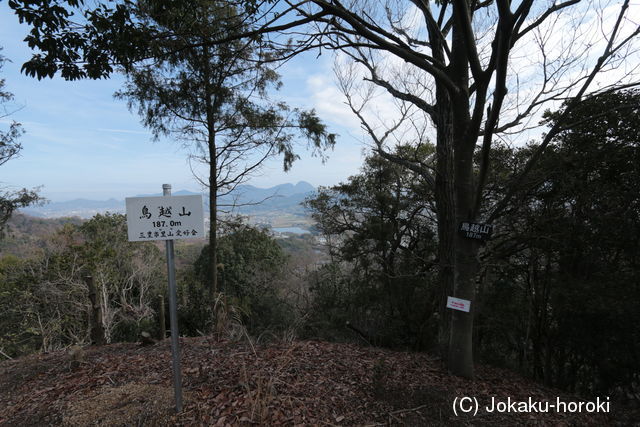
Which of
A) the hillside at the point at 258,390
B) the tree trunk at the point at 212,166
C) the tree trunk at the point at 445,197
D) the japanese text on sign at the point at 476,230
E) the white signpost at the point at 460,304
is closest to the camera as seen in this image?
the hillside at the point at 258,390

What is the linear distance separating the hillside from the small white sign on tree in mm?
1331

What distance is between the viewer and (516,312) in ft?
22.6

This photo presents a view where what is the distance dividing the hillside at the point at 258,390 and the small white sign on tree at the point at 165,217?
4.37 feet

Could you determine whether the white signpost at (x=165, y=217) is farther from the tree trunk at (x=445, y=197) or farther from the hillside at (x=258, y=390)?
the tree trunk at (x=445, y=197)

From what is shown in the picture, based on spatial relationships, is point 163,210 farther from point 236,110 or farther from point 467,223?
point 236,110

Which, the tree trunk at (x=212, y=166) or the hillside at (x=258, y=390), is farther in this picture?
the tree trunk at (x=212, y=166)

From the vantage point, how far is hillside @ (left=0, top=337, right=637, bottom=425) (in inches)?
99.5

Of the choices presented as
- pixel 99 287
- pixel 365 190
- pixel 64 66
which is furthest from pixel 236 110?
pixel 99 287

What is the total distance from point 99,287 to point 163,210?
10.6 meters

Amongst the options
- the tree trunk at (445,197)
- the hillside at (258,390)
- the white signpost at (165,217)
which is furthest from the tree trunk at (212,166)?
the white signpost at (165,217)

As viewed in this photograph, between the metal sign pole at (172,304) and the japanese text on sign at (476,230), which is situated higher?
the japanese text on sign at (476,230)

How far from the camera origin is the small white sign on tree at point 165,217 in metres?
2.29

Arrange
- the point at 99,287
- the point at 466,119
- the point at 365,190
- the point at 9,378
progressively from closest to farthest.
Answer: the point at 466,119 < the point at 9,378 < the point at 365,190 < the point at 99,287

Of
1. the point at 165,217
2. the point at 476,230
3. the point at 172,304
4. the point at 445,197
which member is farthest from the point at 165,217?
the point at 445,197
